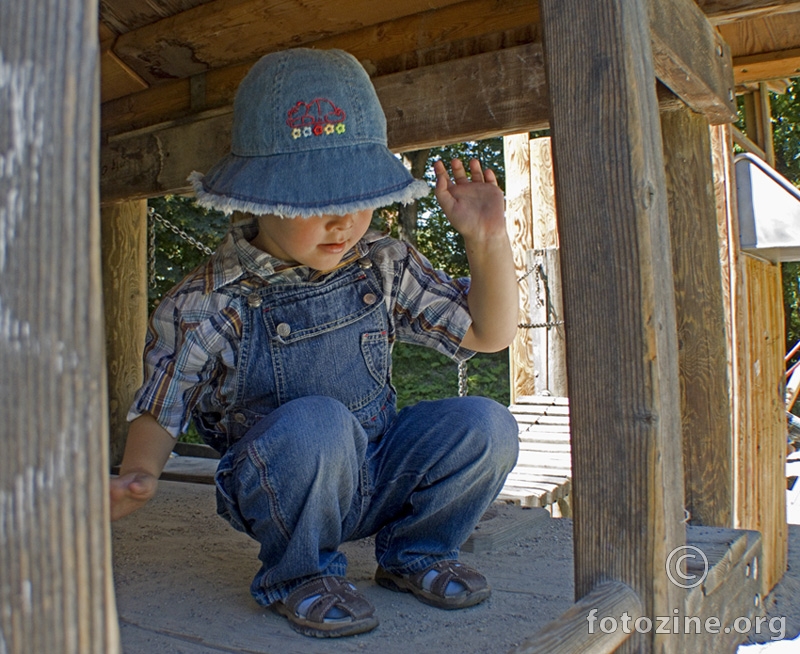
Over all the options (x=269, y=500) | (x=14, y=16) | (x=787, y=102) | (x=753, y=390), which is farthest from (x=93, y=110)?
(x=787, y=102)

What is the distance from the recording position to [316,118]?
191cm

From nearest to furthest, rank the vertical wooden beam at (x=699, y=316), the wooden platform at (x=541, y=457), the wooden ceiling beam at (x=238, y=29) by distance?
1. the vertical wooden beam at (x=699, y=316)
2. the wooden ceiling beam at (x=238, y=29)
3. the wooden platform at (x=541, y=457)

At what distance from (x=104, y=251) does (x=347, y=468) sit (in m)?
2.77

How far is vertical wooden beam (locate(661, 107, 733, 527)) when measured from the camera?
286 cm

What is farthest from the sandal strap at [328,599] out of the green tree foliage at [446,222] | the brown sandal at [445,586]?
the green tree foliage at [446,222]

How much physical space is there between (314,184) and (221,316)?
437 mm

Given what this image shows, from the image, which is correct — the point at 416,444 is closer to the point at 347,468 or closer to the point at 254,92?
the point at 347,468

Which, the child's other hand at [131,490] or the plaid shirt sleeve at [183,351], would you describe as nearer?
the child's other hand at [131,490]

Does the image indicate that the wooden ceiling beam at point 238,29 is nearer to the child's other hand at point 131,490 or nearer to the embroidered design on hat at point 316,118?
the embroidered design on hat at point 316,118

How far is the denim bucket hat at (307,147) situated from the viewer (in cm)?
183

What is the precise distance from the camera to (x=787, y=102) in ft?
53.5

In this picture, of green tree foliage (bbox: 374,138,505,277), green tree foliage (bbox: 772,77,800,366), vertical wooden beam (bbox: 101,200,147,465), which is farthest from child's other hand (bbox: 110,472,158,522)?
green tree foliage (bbox: 772,77,800,366)

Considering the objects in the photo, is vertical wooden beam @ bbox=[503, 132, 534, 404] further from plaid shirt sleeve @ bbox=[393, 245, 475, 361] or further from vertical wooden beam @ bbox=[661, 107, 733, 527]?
plaid shirt sleeve @ bbox=[393, 245, 475, 361]

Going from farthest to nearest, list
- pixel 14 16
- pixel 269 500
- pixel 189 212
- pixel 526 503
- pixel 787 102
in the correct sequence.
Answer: pixel 787 102 < pixel 189 212 < pixel 526 503 < pixel 269 500 < pixel 14 16
